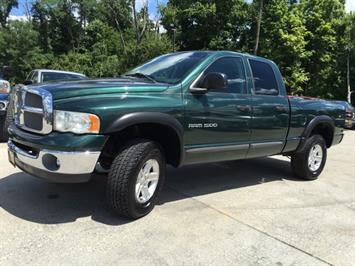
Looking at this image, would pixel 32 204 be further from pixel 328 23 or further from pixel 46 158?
pixel 328 23

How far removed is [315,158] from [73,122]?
190 inches

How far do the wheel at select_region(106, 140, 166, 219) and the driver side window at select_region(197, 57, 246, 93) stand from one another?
1427mm

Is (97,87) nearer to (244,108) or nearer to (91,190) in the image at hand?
(91,190)

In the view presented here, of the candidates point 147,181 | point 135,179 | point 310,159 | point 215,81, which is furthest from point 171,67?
point 310,159

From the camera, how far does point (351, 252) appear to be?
410 cm

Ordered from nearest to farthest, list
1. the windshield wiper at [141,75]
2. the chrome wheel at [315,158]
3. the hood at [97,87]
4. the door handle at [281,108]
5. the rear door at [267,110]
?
the hood at [97,87] → the windshield wiper at [141,75] → the rear door at [267,110] → the door handle at [281,108] → the chrome wheel at [315,158]

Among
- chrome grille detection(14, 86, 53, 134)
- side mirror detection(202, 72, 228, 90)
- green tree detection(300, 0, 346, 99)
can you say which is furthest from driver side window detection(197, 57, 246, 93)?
green tree detection(300, 0, 346, 99)

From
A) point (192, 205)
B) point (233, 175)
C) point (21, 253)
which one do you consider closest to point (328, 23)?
point (233, 175)

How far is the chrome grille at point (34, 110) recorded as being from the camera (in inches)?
161

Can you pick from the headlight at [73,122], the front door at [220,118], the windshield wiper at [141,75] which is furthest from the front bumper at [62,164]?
the windshield wiper at [141,75]

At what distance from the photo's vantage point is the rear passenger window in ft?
19.7

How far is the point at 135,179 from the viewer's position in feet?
14.3

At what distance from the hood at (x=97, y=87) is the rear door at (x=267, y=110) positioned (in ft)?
5.64

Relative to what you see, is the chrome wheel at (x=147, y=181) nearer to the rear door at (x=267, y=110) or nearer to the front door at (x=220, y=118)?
the front door at (x=220, y=118)
